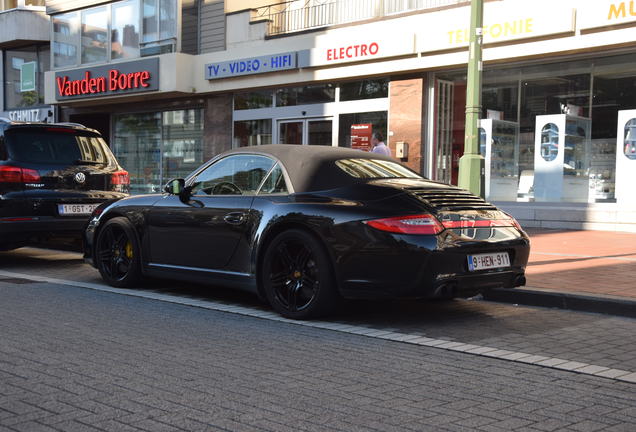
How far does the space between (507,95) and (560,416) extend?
13176 millimetres

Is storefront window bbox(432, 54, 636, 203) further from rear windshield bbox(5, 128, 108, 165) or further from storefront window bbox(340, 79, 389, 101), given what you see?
rear windshield bbox(5, 128, 108, 165)

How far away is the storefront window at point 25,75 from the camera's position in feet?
93.3

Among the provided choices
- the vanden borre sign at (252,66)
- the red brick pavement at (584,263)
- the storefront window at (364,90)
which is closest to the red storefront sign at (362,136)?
the storefront window at (364,90)

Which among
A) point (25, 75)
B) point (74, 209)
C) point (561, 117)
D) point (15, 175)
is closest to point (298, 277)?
point (74, 209)

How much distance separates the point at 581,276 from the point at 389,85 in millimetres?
9941

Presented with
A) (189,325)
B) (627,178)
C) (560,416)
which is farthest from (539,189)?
(560,416)

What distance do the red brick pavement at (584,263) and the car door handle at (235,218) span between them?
294cm

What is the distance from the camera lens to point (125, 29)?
23.2 m

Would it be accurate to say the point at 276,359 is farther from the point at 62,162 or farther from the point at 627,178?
the point at 627,178

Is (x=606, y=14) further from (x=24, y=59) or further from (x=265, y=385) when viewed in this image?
(x=24, y=59)

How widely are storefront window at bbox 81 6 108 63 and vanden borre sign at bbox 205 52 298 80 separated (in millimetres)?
4930

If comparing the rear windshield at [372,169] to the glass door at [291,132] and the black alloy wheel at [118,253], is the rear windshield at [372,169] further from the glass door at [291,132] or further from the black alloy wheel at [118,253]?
the glass door at [291,132]

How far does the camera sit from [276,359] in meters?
4.82

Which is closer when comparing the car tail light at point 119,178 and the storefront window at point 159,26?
the car tail light at point 119,178
